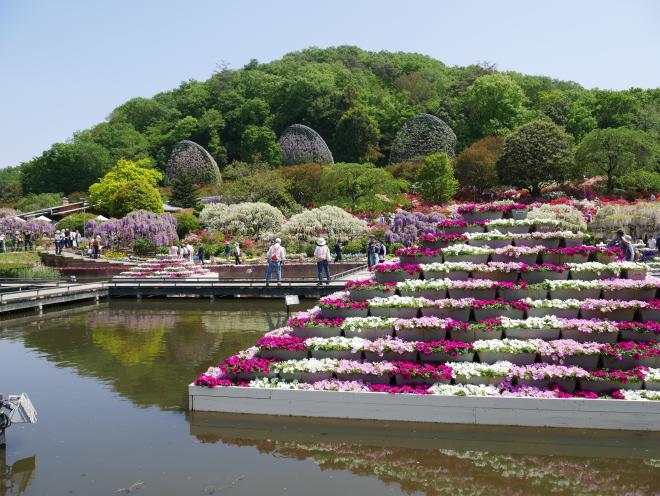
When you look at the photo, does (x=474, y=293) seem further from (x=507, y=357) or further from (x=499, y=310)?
(x=507, y=357)

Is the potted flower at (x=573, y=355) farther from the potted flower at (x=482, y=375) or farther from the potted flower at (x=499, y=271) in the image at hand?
the potted flower at (x=499, y=271)

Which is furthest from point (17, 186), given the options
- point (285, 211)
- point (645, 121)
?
point (645, 121)

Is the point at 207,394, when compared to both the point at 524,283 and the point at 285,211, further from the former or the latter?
the point at 285,211

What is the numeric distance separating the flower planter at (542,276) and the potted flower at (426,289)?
5.87ft

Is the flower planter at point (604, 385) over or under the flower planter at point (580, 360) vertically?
under

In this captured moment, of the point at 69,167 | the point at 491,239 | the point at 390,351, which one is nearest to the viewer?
the point at 390,351

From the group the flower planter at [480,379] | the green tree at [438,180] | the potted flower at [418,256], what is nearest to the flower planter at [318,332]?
the flower planter at [480,379]

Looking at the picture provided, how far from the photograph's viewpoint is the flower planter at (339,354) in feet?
40.3

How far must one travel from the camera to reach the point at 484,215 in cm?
1753

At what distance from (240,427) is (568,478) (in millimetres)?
5165

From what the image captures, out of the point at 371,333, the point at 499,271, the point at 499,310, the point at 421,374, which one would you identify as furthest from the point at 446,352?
the point at 499,271

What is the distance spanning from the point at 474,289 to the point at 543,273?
5.35 ft

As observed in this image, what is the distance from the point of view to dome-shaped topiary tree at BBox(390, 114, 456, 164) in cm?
7075

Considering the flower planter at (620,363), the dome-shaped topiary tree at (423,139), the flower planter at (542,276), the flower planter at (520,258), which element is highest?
the dome-shaped topiary tree at (423,139)
